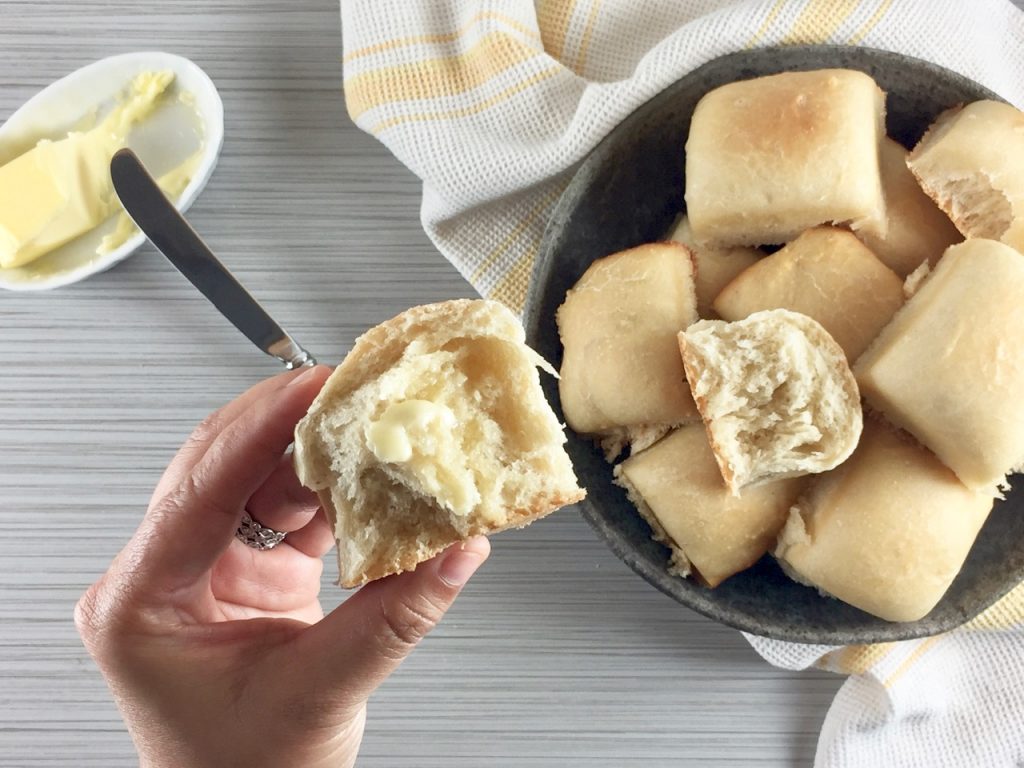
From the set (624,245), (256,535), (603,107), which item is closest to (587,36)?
(603,107)

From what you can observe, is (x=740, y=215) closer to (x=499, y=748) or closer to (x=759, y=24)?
(x=759, y=24)

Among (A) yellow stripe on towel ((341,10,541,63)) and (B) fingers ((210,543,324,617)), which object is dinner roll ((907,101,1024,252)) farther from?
(B) fingers ((210,543,324,617))

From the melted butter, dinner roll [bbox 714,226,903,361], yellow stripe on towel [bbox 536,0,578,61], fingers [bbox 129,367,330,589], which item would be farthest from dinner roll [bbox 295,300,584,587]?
yellow stripe on towel [bbox 536,0,578,61]

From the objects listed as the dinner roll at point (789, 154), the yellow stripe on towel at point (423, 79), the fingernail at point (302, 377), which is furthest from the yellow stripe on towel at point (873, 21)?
the fingernail at point (302, 377)

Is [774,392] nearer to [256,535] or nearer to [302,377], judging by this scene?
[302,377]

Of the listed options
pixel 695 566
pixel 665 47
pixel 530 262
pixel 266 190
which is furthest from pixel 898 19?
pixel 266 190

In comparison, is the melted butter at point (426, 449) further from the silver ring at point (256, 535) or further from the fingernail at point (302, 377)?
the silver ring at point (256, 535)
